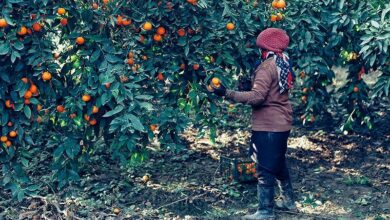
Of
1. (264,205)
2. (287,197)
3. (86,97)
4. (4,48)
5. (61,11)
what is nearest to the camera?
(4,48)

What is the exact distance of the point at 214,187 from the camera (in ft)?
18.9

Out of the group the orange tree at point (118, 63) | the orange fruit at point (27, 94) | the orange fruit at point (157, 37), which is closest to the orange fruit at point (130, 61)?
the orange tree at point (118, 63)

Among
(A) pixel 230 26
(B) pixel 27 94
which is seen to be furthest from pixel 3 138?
(A) pixel 230 26

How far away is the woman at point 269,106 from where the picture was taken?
15.5 feet

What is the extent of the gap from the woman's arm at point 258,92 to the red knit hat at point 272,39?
153mm

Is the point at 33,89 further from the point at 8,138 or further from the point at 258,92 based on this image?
the point at 258,92

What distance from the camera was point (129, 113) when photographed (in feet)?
14.0

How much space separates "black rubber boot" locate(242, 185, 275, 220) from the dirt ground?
0.62 feet

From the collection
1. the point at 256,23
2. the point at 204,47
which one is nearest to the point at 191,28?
the point at 204,47

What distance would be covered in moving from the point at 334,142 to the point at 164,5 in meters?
3.09

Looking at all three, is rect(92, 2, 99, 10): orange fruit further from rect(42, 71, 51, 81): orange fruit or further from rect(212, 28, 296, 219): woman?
rect(212, 28, 296, 219): woman

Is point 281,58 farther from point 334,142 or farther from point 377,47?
point 334,142

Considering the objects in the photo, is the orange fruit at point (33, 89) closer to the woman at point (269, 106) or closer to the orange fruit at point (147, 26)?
the orange fruit at point (147, 26)

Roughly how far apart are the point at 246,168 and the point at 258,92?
118 centimetres
